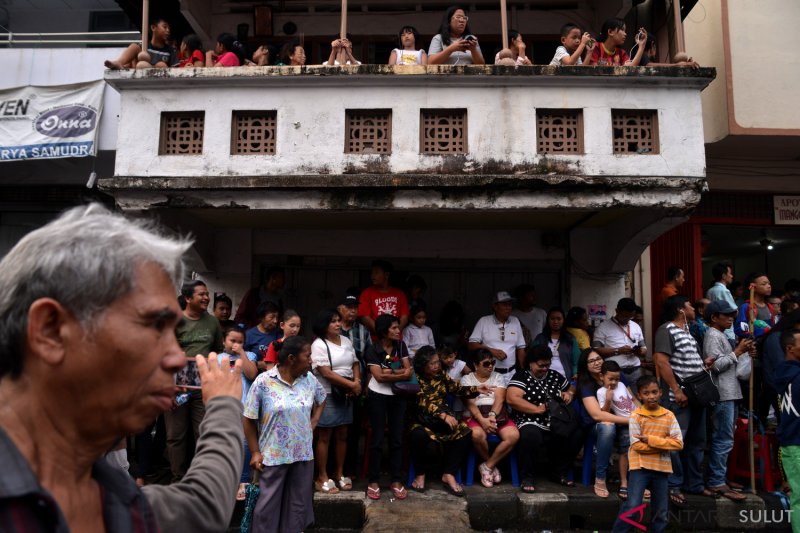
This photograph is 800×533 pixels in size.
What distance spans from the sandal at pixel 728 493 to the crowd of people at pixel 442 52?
15.4ft

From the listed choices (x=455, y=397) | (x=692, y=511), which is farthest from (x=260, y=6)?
(x=692, y=511)

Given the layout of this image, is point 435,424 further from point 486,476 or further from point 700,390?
point 700,390

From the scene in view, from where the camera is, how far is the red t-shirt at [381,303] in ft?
23.2

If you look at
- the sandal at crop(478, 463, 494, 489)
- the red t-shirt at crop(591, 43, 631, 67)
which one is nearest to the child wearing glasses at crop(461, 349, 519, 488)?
the sandal at crop(478, 463, 494, 489)

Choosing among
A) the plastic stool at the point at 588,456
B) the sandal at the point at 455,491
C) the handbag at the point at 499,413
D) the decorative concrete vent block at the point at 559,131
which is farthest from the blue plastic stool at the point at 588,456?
the decorative concrete vent block at the point at 559,131

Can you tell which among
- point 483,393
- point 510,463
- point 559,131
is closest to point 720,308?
point 559,131

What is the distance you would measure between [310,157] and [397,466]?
3577mm

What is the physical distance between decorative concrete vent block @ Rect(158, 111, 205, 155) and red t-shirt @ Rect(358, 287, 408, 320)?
8.71ft

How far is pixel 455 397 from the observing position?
6551mm

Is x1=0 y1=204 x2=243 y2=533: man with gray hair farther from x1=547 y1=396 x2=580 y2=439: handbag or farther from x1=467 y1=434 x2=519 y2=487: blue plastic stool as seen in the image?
x1=547 y1=396 x2=580 y2=439: handbag

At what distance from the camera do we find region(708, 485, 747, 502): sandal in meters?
5.96

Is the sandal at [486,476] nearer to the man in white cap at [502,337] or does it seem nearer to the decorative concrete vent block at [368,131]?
the man in white cap at [502,337]

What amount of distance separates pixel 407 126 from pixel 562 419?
12.3 ft

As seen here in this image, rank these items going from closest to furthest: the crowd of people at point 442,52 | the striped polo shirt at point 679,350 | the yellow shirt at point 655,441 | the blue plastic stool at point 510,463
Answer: the yellow shirt at point 655,441 < the striped polo shirt at point 679,350 < the blue plastic stool at point 510,463 < the crowd of people at point 442,52
